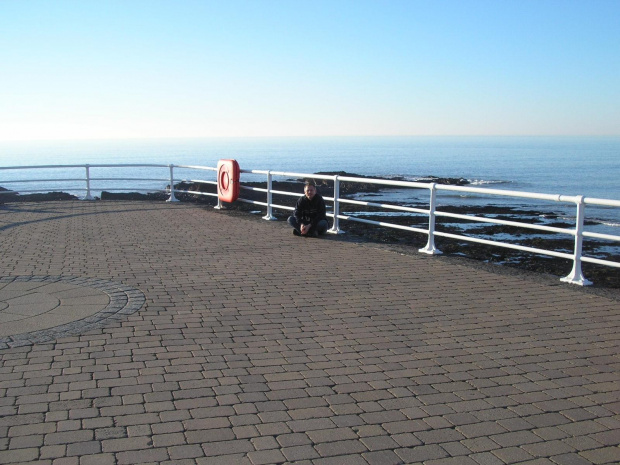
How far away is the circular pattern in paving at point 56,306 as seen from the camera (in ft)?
19.6

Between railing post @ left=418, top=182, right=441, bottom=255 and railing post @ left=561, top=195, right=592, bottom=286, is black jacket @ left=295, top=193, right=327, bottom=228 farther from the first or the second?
railing post @ left=561, top=195, right=592, bottom=286

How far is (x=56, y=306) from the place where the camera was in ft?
22.5

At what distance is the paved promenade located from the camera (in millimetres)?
3814

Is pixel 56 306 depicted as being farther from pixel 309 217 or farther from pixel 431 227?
pixel 309 217

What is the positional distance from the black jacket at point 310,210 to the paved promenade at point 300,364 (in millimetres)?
2684

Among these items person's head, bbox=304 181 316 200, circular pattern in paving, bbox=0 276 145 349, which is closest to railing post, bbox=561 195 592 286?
person's head, bbox=304 181 316 200

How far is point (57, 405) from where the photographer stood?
14.1ft

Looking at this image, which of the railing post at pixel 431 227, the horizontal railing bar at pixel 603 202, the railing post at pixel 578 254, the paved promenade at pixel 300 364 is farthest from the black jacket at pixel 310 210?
the horizontal railing bar at pixel 603 202

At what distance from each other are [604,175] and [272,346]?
254ft

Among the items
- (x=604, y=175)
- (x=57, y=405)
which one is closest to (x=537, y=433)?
(x=57, y=405)

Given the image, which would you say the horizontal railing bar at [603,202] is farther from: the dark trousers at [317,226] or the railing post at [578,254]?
the dark trousers at [317,226]

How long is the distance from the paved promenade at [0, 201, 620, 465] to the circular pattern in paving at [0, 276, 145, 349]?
34 mm

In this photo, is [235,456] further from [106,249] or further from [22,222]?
[22,222]

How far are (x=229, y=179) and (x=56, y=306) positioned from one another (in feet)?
32.3
